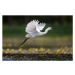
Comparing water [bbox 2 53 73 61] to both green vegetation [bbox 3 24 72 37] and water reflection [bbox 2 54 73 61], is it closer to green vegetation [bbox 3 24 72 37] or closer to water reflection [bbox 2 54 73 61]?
water reflection [bbox 2 54 73 61]

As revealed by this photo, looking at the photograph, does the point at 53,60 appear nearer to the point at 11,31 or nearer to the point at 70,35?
the point at 70,35

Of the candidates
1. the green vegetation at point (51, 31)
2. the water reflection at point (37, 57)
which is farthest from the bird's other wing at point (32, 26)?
the green vegetation at point (51, 31)

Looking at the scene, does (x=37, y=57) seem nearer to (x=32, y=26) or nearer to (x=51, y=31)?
(x=32, y=26)

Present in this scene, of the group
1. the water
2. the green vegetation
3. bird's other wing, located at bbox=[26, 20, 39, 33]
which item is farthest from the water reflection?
the green vegetation

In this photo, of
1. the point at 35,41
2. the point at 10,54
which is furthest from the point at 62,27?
the point at 10,54

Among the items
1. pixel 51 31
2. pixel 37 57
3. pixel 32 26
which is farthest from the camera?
pixel 51 31

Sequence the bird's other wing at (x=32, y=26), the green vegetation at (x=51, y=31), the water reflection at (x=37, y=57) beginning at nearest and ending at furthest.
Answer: the bird's other wing at (x=32, y=26)
the water reflection at (x=37, y=57)
the green vegetation at (x=51, y=31)

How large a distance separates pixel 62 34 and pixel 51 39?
1.14 meters

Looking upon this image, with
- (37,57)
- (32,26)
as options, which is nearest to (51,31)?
(37,57)

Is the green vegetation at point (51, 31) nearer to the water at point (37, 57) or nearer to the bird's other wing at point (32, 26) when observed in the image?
the water at point (37, 57)

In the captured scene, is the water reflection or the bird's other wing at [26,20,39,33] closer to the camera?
the bird's other wing at [26,20,39,33]

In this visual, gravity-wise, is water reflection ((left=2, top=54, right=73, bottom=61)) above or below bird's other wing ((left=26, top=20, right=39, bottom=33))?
below

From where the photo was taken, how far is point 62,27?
14.2 m

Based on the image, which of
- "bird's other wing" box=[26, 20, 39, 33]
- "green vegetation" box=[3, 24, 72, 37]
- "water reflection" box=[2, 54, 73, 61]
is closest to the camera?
"bird's other wing" box=[26, 20, 39, 33]
